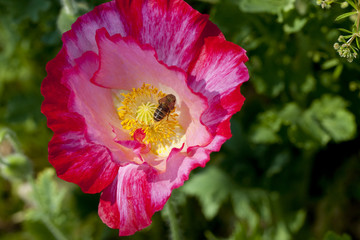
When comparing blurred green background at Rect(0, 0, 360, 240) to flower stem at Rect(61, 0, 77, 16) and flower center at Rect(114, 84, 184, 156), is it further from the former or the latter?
flower center at Rect(114, 84, 184, 156)

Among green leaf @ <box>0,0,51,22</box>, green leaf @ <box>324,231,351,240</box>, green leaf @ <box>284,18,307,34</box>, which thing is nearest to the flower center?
green leaf @ <box>284,18,307,34</box>

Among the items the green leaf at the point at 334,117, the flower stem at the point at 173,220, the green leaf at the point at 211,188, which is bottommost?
the green leaf at the point at 211,188

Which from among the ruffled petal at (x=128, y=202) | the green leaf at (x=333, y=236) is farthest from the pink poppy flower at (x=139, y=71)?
the green leaf at (x=333, y=236)

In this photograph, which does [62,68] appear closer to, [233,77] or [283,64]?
[233,77]

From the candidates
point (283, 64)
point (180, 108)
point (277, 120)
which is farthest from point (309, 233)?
point (180, 108)

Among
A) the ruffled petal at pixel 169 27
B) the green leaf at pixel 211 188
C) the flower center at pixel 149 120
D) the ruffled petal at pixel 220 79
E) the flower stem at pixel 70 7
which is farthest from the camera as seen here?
the green leaf at pixel 211 188

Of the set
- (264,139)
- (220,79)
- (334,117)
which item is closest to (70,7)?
(220,79)

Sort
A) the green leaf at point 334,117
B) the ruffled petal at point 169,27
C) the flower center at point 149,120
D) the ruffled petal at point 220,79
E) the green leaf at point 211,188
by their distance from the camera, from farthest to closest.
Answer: the green leaf at point 211,188, the green leaf at point 334,117, the flower center at point 149,120, the ruffled petal at point 169,27, the ruffled petal at point 220,79

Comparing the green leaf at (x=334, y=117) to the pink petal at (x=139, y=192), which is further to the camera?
the green leaf at (x=334, y=117)

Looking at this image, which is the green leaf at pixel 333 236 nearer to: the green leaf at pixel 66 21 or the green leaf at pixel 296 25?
the green leaf at pixel 296 25
